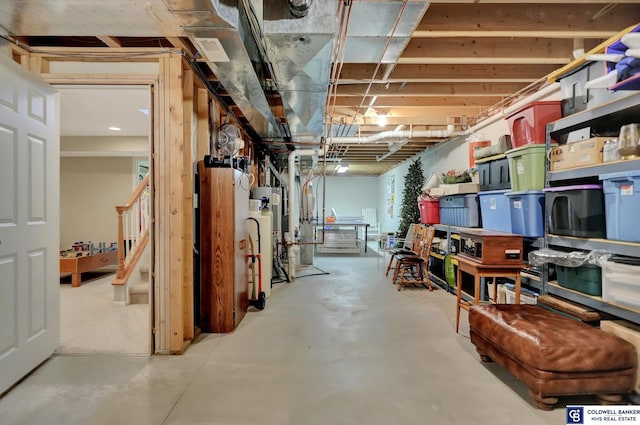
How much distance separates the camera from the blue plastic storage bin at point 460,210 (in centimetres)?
395

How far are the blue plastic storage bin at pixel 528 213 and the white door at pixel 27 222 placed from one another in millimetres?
4053

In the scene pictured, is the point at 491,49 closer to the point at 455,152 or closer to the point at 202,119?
the point at 455,152

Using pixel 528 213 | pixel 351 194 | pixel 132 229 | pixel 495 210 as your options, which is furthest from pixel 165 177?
pixel 351 194

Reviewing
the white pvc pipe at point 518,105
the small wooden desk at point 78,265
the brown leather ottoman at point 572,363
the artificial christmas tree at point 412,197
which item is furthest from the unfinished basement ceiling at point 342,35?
the small wooden desk at point 78,265

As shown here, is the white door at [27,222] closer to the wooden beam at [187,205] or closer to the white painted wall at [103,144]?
the wooden beam at [187,205]

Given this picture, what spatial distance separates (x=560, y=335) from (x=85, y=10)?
3.44 m

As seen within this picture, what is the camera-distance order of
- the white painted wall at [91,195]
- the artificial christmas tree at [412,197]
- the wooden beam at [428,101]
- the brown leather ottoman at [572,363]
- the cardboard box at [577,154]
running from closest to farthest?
the brown leather ottoman at [572,363], the cardboard box at [577,154], the wooden beam at [428,101], the white painted wall at [91,195], the artificial christmas tree at [412,197]

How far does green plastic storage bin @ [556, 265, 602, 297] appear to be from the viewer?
6.98ft

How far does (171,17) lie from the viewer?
5.67ft

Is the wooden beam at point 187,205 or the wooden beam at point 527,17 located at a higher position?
the wooden beam at point 527,17

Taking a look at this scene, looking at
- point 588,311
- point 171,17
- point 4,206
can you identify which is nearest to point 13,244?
point 4,206

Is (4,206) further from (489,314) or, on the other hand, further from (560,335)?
(560,335)

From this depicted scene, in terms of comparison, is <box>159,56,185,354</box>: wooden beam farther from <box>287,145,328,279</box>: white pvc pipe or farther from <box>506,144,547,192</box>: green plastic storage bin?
<box>506,144,547,192</box>: green plastic storage bin

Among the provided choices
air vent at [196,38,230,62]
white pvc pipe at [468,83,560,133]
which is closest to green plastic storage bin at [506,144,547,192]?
Result: white pvc pipe at [468,83,560,133]
